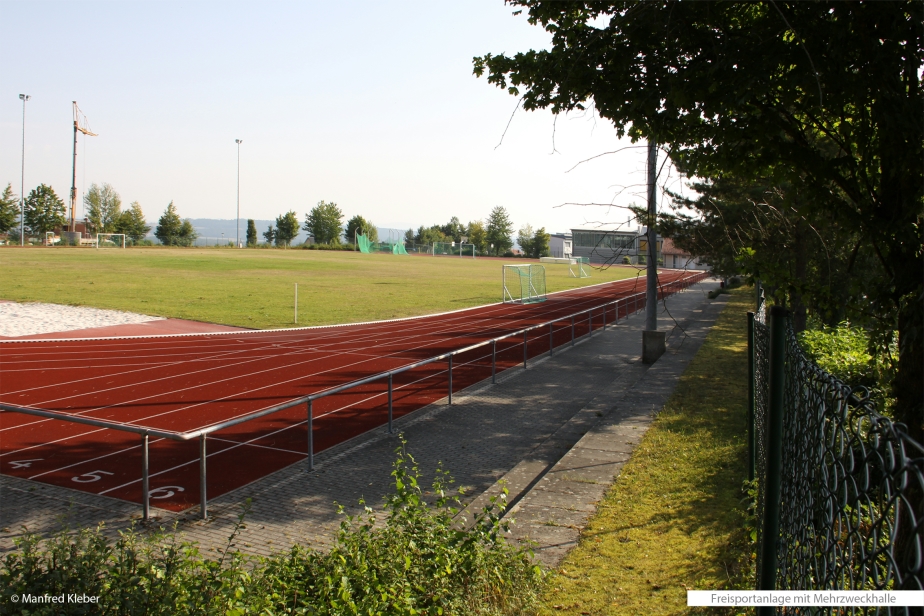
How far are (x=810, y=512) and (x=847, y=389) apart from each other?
0.73m

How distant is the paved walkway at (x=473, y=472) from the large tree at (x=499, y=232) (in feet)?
411

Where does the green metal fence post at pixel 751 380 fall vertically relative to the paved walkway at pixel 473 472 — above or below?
above

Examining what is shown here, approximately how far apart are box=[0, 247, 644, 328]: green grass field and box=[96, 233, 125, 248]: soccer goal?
61.0 feet

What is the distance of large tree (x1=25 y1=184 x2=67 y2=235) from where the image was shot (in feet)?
271

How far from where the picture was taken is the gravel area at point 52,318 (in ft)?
70.7

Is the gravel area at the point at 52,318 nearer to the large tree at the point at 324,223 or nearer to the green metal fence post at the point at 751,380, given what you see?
the green metal fence post at the point at 751,380

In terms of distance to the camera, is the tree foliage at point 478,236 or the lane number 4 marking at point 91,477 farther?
the tree foliage at point 478,236

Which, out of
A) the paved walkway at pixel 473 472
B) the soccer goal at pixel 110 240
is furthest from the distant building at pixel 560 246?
the paved walkway at pixel 473 472

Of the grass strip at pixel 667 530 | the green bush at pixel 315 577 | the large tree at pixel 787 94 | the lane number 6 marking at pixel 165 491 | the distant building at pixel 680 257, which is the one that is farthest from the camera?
the distant building at pixel 680 257

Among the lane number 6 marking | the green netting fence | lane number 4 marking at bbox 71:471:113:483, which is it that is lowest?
the lane number 6 marking

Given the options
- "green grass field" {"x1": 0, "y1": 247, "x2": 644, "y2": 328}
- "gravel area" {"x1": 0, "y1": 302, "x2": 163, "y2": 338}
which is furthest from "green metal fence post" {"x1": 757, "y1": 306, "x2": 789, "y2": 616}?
"green grass field" {"x1": 0, "y1": 247, "x2": 644, "y2": 328}

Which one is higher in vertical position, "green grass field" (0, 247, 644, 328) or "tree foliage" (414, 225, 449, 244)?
"tree foliage" (414, 225, 449, 244)

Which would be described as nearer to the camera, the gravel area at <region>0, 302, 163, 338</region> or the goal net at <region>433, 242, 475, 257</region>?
the gravel area at <region>0, 302, 163, 338</region>

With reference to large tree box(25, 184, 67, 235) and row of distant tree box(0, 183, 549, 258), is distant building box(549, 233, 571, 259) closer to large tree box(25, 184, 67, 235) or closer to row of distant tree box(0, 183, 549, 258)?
row of distant tree box(0, 183, 549, 258)
